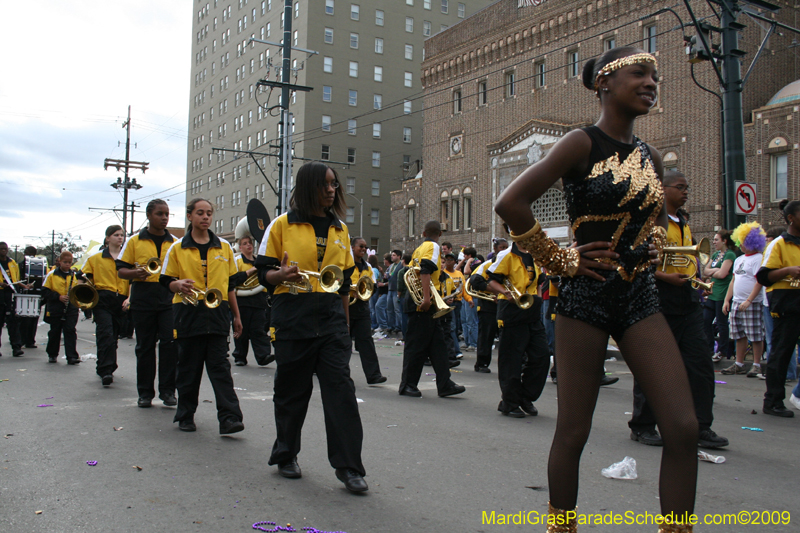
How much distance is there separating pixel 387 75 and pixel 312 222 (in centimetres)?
7318

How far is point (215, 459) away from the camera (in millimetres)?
4977

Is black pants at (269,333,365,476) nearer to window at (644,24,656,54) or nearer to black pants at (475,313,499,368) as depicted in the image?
black pants at (475,313,499,368)

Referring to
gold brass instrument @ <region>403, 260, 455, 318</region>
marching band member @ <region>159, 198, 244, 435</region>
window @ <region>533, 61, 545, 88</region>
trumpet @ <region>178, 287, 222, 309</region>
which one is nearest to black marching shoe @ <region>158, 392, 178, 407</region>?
marching band member @ <region>159, 198, 244, 435</region>

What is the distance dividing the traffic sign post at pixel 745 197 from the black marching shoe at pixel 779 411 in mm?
6165

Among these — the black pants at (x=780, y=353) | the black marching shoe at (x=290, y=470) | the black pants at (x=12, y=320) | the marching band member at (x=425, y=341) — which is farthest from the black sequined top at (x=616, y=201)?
the black pants at (x=12, y=320)

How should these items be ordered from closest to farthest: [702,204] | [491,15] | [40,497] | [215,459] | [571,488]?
[571,488], [40,497], [215,459], [702,204], [491,15]

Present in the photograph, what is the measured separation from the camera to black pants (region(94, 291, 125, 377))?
8906mm

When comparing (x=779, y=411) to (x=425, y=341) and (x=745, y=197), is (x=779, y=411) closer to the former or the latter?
(x=425, y=341)

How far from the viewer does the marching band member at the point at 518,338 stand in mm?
6930

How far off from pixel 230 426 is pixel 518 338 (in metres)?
3.09

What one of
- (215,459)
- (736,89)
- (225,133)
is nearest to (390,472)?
(215,459)

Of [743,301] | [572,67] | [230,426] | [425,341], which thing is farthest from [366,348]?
[572,67]

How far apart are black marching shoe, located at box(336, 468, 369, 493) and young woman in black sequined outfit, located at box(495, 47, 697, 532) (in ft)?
5.64

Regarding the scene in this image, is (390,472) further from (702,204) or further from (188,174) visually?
(188,174)
